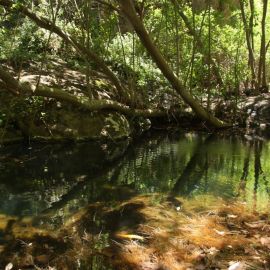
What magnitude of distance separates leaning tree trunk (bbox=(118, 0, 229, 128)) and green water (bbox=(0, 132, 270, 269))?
122 cm

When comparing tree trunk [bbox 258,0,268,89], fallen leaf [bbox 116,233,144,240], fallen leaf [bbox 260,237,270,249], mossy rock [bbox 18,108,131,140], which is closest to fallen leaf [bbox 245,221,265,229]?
fallen leaf [bbox 260,237,270,249]

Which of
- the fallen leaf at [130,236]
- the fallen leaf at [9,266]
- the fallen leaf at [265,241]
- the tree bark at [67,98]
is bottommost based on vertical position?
the fallen leaf at [9,266]

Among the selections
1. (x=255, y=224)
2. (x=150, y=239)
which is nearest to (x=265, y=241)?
(x=255, y=224)

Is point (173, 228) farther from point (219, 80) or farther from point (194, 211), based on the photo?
point (219, 80)

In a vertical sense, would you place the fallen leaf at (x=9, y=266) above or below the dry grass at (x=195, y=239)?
below

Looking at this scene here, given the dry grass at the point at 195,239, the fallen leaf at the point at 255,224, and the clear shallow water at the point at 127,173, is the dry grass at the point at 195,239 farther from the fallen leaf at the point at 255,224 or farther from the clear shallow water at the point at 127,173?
the clear shallow water at the point at 127,173

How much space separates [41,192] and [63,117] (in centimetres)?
476

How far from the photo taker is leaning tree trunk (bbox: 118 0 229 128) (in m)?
7.67

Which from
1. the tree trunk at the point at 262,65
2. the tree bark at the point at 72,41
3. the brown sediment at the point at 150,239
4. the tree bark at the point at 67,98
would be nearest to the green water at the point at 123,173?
the brown sediment at the point at 150,239

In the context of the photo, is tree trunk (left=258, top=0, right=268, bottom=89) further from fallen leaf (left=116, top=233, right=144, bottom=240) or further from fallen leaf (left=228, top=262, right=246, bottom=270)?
fallen leaf (left=228, top=262, right=246, bottom=270)

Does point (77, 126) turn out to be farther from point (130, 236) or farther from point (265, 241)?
point (265, 241)

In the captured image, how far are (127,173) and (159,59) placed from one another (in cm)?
310

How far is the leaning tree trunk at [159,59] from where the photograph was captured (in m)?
7.67

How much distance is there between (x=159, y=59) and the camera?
30.5 feet
